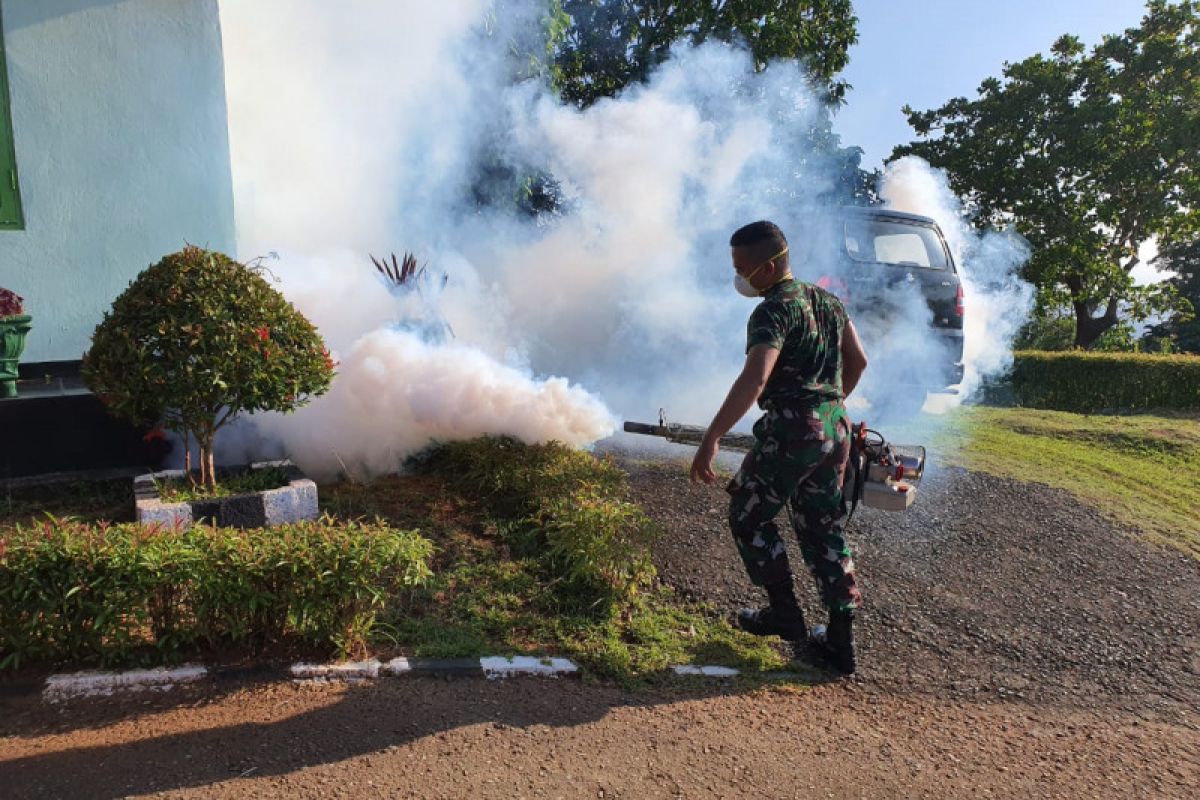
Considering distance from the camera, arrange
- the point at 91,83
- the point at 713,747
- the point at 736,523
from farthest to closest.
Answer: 1. the point at 91,83
2. the point at 736,523
3. the point at 713,747

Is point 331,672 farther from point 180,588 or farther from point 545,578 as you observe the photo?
point 545,578

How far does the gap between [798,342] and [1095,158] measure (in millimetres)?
16456

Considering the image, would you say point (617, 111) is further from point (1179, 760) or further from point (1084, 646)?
point (1179, 760)

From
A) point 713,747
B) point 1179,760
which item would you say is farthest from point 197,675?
point 1179,760

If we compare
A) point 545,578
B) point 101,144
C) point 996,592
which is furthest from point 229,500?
point 996,592

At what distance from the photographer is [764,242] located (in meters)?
3.41

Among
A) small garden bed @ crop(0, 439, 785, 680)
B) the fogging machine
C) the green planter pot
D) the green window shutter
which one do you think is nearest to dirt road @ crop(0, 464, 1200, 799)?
small garden bed @ crop(0, 439, 785, 680)

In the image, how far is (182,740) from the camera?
2.64m

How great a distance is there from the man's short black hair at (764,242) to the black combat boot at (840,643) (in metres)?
1.54

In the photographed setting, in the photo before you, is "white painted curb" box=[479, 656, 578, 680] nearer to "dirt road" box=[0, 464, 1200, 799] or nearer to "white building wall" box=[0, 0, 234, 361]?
"dirt road" box=[0, 464, 1200, 799]

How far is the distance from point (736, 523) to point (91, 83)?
5.89 meters

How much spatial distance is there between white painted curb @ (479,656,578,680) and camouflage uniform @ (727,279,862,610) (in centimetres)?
89

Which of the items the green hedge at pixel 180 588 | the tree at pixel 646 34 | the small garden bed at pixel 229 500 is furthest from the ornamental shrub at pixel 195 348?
the tree at pixel 646 34

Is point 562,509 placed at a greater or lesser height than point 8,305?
lesser
